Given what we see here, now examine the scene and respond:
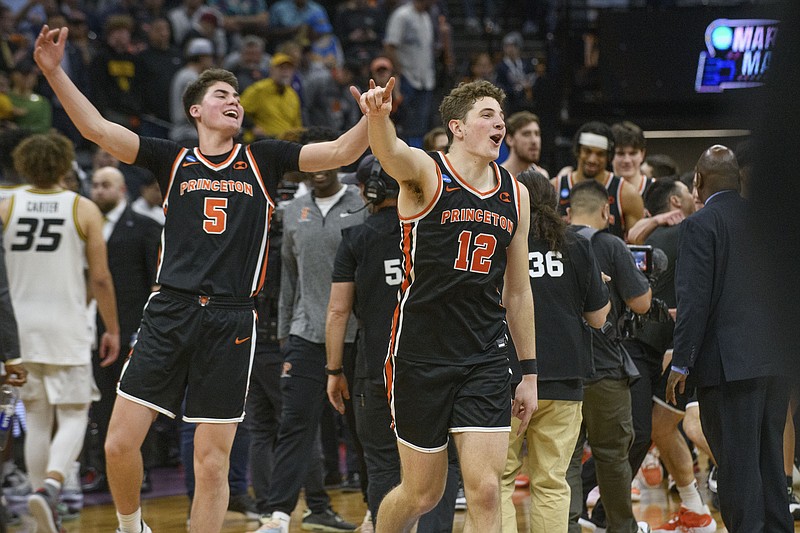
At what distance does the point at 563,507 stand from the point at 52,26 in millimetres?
9454

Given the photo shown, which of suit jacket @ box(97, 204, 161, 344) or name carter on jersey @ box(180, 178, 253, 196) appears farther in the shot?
suit jacket @ box(97, 204, 161, 344)

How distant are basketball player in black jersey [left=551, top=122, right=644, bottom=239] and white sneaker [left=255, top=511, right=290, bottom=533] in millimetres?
2926

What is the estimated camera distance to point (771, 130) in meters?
1.42

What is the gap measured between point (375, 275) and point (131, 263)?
116 inches

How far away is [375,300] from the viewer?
5.96 m

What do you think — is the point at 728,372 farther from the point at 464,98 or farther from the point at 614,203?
the point at 614,203

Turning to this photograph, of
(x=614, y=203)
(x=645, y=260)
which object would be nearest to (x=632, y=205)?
(x=614, y=203)

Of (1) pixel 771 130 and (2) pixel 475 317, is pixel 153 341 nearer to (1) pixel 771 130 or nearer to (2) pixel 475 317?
(2) pixel 475 317

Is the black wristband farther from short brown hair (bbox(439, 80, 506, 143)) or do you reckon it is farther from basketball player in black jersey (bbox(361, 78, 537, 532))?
short brown hair (bbox(439, 80, 506, 143))

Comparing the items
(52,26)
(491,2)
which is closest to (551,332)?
(52,26)

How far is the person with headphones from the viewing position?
5.89 metres

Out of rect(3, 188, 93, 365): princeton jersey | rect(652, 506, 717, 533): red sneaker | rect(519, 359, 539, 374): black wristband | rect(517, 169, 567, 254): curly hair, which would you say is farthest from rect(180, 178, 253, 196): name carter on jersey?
rect(652, 506, 717, 533): red sneaker

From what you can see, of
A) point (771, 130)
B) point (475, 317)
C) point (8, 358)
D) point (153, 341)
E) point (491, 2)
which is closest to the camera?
point (771, 130)

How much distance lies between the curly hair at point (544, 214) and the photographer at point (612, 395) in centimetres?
44
